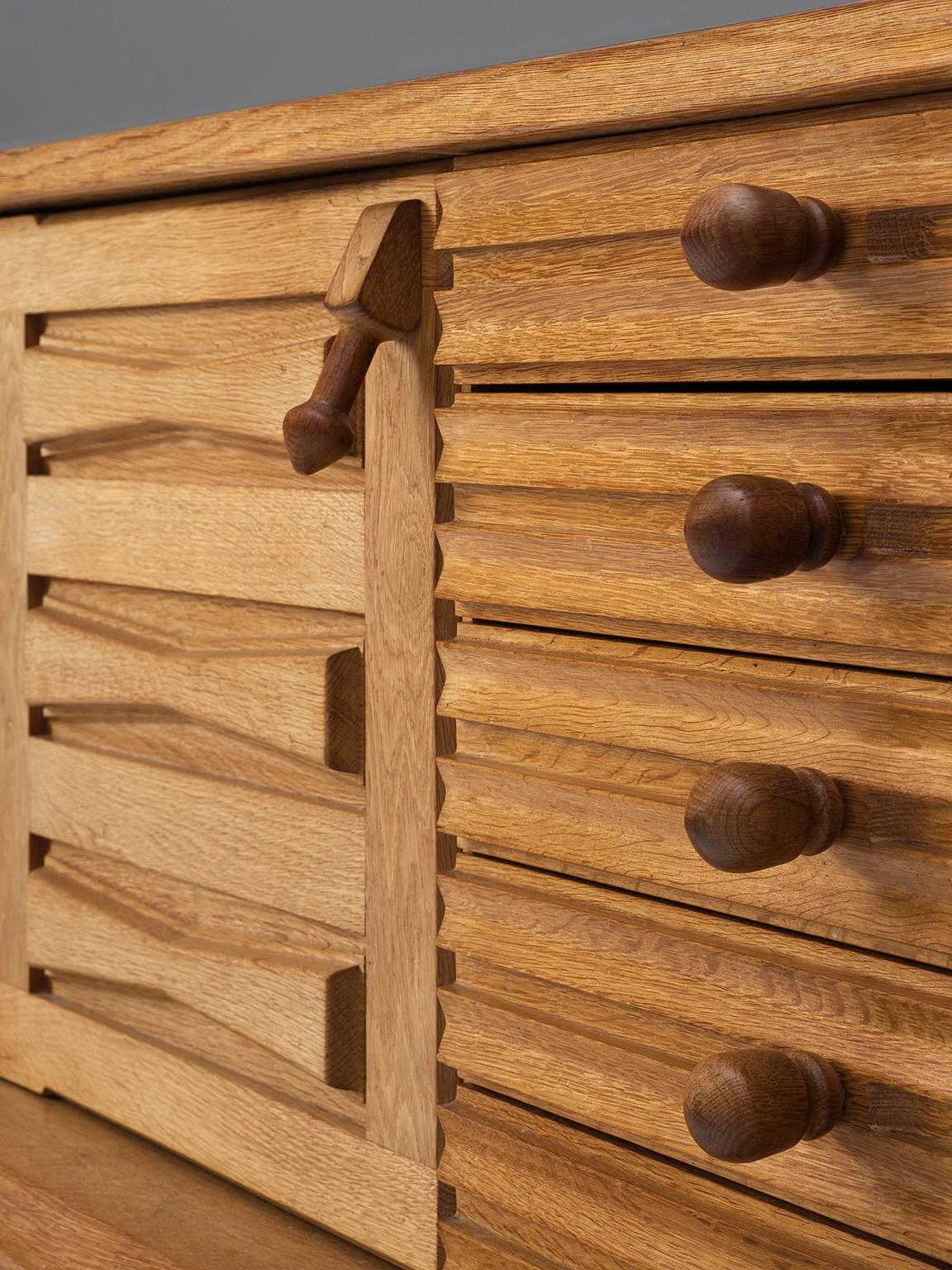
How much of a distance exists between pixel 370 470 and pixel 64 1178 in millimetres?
414

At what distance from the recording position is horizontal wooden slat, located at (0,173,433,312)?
2.21ft

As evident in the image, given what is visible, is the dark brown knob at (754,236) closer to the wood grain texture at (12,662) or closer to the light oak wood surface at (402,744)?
the light oak wood surface at (402,744)

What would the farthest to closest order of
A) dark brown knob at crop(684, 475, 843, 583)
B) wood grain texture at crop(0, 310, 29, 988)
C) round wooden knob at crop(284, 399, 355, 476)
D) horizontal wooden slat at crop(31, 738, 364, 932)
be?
→ wood grain texture at crop(0, 310, 29, 988) → horizontal wooden slat at crop(31, 738, 364, 932) → round wooden knob at crop(284, 399, 355, 476) → dark brown knob at crop(684, 475, 843, 583)

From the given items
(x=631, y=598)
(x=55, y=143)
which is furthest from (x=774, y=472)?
(x=55, y=143)

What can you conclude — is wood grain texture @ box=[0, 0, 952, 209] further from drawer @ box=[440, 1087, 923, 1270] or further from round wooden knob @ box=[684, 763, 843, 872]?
drawer @ box=[440, 1087, 923, 1270]

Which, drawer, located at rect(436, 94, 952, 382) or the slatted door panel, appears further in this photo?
the slatted door panel

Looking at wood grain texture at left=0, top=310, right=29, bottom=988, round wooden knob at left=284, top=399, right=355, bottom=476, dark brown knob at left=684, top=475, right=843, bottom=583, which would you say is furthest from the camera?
wood grain texture at left=0, top=310, right=29, bottom=988

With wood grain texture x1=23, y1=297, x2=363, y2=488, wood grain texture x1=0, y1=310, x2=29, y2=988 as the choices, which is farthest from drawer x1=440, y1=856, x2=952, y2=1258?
wood grain texture x1=0, y1=310, x2=29, y2=988

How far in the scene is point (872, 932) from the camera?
1.67ft

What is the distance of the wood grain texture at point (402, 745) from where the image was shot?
0.65 metres

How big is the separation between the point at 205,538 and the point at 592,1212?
0.37 m

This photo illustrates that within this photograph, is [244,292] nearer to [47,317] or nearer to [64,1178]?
[47,317]

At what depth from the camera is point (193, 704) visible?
0.76 meters

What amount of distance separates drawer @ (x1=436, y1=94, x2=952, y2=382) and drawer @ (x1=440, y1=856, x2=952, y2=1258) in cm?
21
